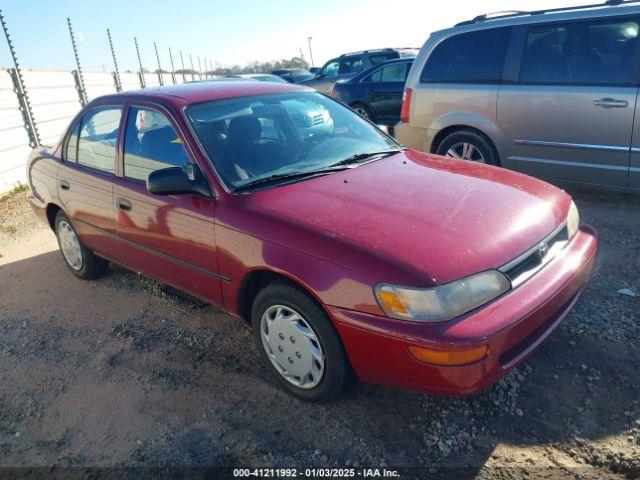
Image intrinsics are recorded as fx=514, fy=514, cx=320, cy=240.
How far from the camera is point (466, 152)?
5742 millimetres

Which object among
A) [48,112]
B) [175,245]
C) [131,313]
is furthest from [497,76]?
[48,112]

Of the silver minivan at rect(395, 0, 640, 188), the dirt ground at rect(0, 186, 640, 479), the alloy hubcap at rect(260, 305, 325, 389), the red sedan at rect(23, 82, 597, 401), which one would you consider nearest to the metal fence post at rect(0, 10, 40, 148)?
the red sedan at rect(23, 82, 597, 401)

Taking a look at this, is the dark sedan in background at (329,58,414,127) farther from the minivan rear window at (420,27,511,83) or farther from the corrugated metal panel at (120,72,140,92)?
the corrugated metal panel at (120,72,140,92)

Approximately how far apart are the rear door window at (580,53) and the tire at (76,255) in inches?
177

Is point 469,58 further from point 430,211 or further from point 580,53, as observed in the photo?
point 430,211

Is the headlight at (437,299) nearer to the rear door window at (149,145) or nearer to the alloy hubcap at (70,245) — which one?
the rear door window at (149,145)

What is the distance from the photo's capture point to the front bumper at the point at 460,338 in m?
2.17

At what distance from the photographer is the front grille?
2396 mm

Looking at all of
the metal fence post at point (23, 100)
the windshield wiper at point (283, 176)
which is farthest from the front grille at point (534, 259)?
the metal fence post at point (23, 100)

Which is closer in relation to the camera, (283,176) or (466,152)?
(283,176)

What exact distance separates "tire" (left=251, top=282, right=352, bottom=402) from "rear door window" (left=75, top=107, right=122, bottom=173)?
5.92ft

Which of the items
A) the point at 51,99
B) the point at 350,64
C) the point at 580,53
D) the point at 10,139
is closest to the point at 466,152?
the point at 580,53

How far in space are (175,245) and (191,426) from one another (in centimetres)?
112

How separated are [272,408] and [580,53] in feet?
14.4
